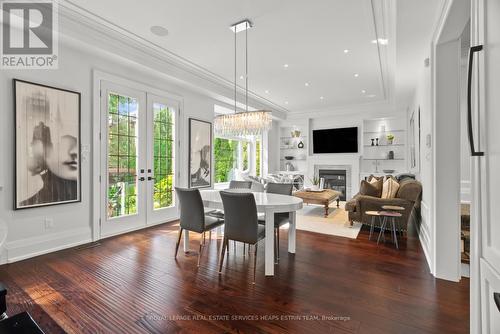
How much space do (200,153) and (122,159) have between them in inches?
69.0

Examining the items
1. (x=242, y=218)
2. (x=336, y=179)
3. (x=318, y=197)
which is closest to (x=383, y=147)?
(x=336, y=179)

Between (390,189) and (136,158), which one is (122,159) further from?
(390,189)

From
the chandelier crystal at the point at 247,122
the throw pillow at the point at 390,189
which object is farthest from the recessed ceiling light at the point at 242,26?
the throw pillow at the point at 390,189

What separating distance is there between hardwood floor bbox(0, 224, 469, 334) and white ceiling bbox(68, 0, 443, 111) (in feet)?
8.87

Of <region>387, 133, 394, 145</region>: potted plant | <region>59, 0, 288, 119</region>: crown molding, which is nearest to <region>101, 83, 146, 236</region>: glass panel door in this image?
<region>59, 0, 288, 119</region>: crown molding

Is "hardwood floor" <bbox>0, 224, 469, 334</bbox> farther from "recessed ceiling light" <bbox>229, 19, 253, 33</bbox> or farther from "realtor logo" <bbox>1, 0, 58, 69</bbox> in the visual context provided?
"recessed ceiling light" <bbox>229, 19, 253, 33</bbox>

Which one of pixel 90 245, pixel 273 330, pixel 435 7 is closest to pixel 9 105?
pixel 90 245

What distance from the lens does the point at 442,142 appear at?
2.56 meters

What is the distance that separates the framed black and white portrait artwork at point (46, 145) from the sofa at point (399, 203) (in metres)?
4.37

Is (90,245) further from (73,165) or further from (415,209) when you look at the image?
(415,209)

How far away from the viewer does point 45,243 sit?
3213 millimetres

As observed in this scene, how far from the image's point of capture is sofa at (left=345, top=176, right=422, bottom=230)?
157 inches

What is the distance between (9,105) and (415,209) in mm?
5834

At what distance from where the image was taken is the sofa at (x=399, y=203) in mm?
3984
